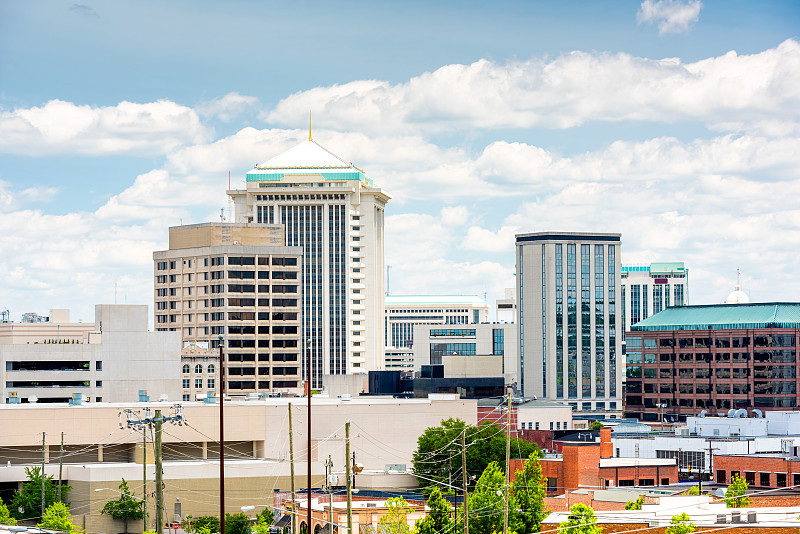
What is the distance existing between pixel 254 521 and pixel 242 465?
801cm

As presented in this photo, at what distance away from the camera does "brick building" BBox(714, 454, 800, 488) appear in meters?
112

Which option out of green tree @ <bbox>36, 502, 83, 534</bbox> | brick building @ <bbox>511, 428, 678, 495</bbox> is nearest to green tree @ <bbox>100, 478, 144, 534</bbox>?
green tree @ <bbox>36, 502, 83, 534</bbox>

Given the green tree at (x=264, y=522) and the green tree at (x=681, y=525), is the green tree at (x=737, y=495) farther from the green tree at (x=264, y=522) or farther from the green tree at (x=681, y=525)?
the green tree at (x=264, y=522)

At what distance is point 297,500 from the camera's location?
364 feet

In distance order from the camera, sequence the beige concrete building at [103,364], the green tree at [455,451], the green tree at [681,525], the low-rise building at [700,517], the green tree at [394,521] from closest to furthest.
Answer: the green tree at [681,525] → the low-rise building at [700,517] → the green tree at [394,521] → the green tree at [455,451] → the beige concrete building at [103,364]

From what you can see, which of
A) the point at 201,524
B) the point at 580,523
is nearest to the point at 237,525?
the point at 201,524

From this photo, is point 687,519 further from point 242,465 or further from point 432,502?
point 242,465

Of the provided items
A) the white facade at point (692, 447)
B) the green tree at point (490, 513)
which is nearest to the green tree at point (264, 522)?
the green tree at point (490, 513)

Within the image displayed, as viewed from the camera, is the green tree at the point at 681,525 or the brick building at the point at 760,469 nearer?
the green tree at the point at 681,525

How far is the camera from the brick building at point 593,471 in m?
113

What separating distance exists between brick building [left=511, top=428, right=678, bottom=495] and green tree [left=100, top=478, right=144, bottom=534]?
1309 inches

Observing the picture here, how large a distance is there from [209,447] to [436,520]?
54952mm

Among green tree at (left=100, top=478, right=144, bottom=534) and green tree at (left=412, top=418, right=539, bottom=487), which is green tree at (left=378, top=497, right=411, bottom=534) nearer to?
green tree at (left=100, top=478, right=144, bottom=534)

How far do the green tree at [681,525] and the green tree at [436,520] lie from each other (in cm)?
1799
